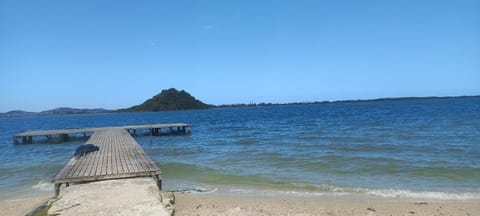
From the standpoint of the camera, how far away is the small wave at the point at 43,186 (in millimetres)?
9770

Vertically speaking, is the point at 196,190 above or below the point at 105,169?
below

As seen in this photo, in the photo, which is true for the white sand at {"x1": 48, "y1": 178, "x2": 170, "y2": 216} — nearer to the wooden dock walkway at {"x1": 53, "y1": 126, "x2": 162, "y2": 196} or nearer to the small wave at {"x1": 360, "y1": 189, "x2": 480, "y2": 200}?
the wooden dock walkway at {"x1": 53, "y1": 126, "x2": 162, "y2": 196}

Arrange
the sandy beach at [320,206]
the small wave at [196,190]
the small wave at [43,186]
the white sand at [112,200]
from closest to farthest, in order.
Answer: the white sand at [112,200]
the sandy beach at [320,206]
the small wave at [196,190]
the small wave at [43,186]

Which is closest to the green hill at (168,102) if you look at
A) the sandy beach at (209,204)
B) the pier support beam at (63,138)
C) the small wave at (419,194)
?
the pier support beam at (63,138)

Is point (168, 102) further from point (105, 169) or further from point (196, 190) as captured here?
point (105, 169)

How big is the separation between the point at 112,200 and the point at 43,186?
18.9 feet

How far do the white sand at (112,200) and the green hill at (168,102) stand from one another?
167141 millimetres

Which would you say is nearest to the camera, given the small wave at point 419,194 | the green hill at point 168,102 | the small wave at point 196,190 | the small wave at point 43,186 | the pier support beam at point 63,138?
the small wave at point 419,194

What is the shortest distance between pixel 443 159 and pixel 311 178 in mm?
5471

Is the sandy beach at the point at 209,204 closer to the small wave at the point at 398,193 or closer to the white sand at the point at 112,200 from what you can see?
the white sand at the point at 112,200

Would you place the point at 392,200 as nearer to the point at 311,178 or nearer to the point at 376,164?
the point at 311,178

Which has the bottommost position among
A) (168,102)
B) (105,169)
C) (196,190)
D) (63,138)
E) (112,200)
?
(196,190)

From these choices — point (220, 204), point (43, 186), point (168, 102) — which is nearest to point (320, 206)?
point (220, 204)

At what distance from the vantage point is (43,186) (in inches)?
399
